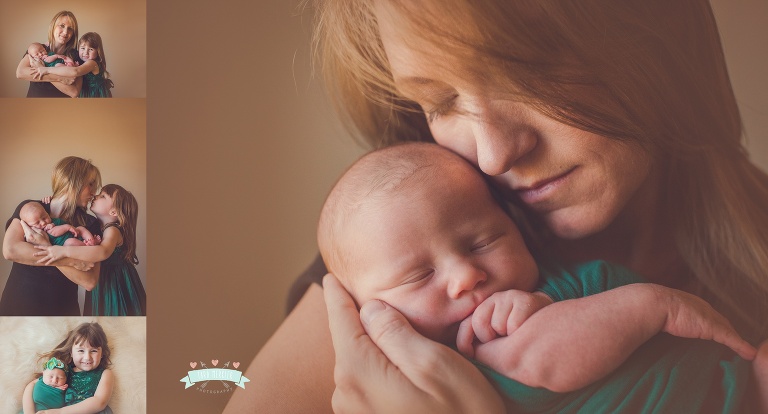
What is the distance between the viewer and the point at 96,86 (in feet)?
5.39

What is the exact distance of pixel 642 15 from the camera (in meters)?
1.42

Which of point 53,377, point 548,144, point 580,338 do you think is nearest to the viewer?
point 580,338

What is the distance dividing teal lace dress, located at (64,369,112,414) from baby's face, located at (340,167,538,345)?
695 millimetres

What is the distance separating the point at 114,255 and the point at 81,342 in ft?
0.69

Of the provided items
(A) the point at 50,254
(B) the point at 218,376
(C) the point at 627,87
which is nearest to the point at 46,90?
(A) the point at 50,254

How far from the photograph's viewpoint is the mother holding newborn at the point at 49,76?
164cm

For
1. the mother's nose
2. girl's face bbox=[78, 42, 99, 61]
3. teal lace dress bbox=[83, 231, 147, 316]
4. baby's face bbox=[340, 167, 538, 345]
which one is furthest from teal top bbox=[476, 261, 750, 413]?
girl's face bbox=[78, 42, 99, 61]

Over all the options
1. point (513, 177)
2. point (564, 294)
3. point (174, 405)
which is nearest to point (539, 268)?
point (564, 294)

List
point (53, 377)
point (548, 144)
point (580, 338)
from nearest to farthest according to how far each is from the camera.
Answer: point (580, 338)
point (548, 144)
point (53, 377)

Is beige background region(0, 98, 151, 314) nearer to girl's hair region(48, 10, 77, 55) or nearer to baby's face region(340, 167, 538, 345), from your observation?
girl's hair region(48, 10, 77, 55)

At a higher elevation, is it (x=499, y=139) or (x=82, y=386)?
(x=499, y=139)

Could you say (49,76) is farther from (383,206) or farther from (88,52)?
(383,206)

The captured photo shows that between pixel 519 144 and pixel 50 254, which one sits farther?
pixel 50 254

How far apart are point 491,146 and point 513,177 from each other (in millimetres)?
86
